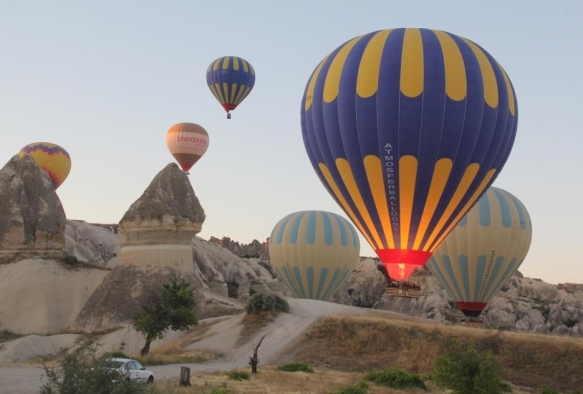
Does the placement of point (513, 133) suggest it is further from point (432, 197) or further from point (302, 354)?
point (302, 354)

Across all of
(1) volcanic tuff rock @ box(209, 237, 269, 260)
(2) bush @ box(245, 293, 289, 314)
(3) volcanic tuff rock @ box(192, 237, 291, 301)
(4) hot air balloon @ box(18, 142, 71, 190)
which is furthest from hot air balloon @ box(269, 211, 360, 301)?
(1) volcanic tuff rock @ box(209, 237, 269, 260)

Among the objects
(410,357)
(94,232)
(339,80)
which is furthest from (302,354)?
(94,232)

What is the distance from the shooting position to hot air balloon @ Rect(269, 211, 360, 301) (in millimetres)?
56875

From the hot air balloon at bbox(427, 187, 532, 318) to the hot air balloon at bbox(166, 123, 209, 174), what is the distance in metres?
39.4

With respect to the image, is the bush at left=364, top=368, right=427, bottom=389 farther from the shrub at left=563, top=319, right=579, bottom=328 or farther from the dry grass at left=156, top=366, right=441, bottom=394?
the shrub at left=563, top=319, right=579, bottom=328

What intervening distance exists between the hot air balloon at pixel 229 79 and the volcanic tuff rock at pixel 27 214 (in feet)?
64.3

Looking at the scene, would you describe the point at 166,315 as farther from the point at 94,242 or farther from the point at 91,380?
the point at 94,242

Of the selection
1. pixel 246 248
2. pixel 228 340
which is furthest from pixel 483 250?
pixel 246 248

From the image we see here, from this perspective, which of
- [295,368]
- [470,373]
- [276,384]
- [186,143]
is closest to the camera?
[470,373]

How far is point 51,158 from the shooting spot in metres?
83.8

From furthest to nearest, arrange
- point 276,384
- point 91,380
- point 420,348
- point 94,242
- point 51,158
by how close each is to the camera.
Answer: point 94,242
point 51,158
point 420,348
point 276,384
point 91,380

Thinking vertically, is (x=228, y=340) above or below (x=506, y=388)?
above

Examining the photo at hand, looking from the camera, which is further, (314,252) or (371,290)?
(371,290)

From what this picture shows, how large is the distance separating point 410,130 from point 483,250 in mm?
19915
